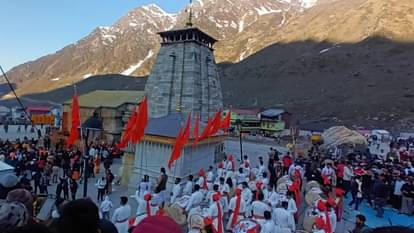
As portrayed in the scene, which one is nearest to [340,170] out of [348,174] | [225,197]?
[348,174]

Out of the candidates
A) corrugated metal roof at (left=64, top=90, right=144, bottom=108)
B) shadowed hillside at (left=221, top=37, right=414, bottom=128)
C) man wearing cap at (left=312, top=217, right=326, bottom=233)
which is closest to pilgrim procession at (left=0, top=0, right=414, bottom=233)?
man wearing cap at (left=312, top=217, right=326, bottom=233)

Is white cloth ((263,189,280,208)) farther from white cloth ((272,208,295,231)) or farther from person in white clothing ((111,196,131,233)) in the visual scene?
person in white clothing ((111,196,131,233))

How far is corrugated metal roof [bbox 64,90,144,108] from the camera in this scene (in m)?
35.4

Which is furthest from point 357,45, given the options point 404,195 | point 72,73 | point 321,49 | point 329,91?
point 72,73

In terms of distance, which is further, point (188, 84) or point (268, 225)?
point (188, 84)

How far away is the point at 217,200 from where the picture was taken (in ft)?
34.4

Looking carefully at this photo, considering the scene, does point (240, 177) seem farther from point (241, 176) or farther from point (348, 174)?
point (348, 174)

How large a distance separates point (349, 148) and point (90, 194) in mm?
21491

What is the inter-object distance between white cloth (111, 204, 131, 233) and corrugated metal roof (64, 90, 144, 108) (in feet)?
81.7

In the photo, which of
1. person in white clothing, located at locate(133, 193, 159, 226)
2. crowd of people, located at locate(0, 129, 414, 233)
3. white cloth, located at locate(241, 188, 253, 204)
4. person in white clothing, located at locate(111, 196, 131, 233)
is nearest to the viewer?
crowd of people, located at locate(0, 129, 414, 233)

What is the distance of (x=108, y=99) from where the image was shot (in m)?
37.3

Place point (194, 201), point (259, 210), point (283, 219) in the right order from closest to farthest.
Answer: point (283, 219) → point (259, 210) → point (194, 201)

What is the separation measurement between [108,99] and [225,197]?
91.0ft

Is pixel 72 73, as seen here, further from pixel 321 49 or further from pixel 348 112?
pixel 348 112
